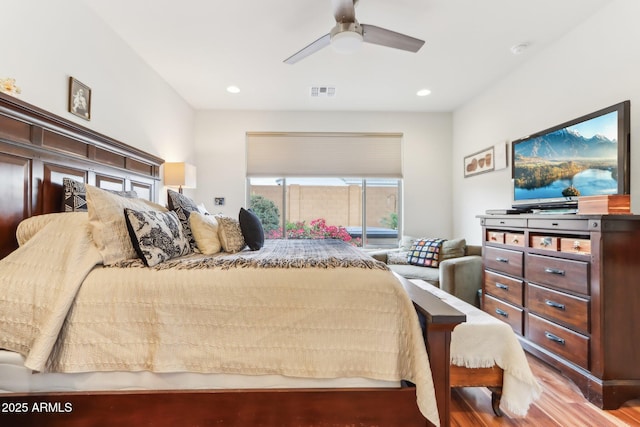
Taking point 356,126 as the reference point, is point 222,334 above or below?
below

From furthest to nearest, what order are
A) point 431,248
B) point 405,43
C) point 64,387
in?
point 431,248 < point 405,43 < point 64,387

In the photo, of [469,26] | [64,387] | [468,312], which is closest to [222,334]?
[64,387]

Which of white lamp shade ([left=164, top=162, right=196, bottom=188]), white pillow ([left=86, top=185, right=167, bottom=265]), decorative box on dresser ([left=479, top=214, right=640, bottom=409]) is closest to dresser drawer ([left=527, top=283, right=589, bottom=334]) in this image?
decorative box on dresser ([left=479, top=214, right=640, bottom=409])

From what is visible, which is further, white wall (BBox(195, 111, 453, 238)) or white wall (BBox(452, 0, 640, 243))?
white wall (BBox(195, 111, 453, 238))

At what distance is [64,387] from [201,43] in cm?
263

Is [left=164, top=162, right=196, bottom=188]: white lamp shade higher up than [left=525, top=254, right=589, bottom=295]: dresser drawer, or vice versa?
[left=164, top=162, right=196, bottom=188]: white lamp shade

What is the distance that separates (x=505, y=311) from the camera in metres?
2.44

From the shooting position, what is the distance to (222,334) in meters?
1.26

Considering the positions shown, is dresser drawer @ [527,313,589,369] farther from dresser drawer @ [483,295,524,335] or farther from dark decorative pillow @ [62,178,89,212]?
dark decorative pillow @ [62,178,89,212]

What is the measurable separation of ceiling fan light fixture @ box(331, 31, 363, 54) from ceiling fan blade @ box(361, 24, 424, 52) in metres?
0.08

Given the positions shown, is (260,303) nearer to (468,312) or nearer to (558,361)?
(468,312)

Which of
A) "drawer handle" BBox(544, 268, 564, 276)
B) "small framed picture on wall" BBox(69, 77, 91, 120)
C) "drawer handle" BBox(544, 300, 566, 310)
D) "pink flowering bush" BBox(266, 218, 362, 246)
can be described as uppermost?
"small framed picture on wall" BBox(69, 77, 91, 120)

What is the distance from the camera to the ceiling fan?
74.4 inches

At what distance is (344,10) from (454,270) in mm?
2555
